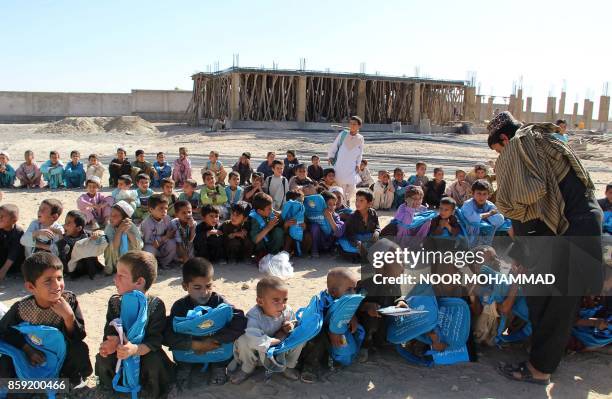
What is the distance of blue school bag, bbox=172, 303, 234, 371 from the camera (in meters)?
3.11

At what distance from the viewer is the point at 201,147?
18.5 meters

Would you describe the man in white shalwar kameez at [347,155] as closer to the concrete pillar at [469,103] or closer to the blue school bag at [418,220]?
the blue school bag at [418,220]

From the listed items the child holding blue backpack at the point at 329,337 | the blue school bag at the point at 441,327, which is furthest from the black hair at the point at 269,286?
the blue school bag at the point at 441,327

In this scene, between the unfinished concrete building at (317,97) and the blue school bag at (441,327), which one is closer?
the blue school bag at (441,327)

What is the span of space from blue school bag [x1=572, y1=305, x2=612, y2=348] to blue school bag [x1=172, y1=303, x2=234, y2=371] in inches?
95.9

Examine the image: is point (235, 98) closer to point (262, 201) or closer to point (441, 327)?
point (262, 201)

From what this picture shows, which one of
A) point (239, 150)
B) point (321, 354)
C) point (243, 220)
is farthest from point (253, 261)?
point (239, 150)

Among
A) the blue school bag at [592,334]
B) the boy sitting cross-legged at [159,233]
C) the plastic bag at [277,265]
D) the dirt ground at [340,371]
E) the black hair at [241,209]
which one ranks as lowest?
the dirt ground at [340,371]

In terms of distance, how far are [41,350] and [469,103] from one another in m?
31.7

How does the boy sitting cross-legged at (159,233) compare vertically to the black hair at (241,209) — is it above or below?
below

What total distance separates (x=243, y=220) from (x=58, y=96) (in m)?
35.1

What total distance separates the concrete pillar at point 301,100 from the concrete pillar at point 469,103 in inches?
443

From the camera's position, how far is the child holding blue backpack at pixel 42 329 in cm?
289

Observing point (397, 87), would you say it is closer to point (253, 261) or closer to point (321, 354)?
point (253, 261)
